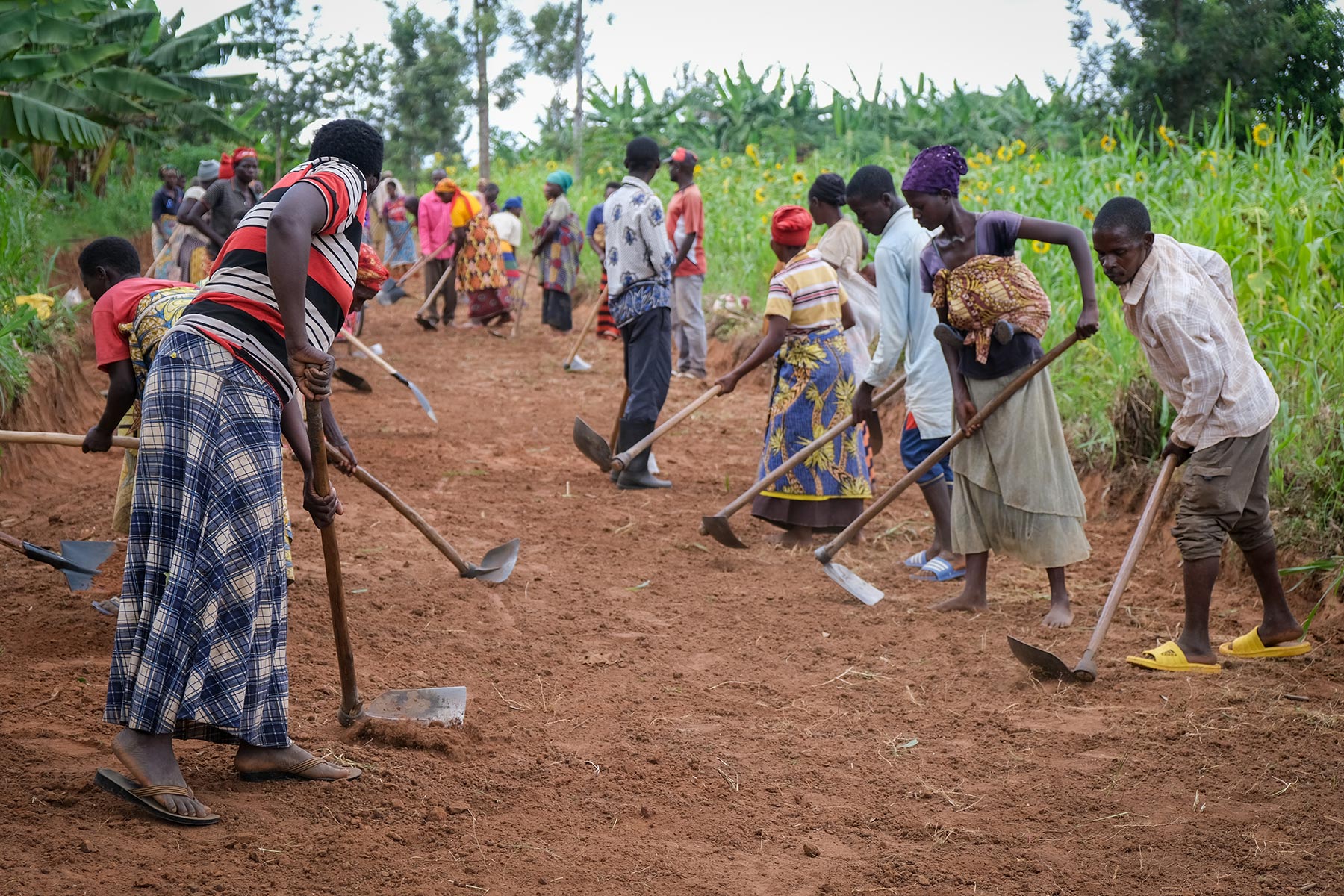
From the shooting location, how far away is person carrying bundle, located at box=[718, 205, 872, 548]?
5.83m

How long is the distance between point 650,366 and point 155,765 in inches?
177

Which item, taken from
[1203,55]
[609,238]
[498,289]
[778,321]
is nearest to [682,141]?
[498,289]

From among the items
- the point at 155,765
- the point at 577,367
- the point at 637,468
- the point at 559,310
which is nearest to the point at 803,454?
the point at 637,468

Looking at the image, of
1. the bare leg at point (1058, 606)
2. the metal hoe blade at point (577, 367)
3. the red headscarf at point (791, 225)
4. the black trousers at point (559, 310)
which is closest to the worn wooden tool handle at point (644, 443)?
the red headscarf at point (791, 225)

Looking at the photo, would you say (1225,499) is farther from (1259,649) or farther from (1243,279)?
(1243,279)

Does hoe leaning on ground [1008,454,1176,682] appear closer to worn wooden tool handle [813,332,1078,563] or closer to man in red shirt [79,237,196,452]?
worn wooden tool handle [813,332,1078,563]

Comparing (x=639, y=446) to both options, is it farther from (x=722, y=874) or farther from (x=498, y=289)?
(x=498, y=289)

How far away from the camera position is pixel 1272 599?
14.0ft

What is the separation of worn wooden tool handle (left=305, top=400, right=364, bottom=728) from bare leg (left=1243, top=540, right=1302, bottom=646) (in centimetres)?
317

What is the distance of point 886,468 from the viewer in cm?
781

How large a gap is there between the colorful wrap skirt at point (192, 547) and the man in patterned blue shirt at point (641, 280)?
418 cm

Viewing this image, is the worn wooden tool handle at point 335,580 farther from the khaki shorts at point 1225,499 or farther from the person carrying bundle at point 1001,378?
the khaki shorts at point 1225,499

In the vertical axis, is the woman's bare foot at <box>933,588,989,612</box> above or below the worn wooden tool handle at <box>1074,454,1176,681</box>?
below

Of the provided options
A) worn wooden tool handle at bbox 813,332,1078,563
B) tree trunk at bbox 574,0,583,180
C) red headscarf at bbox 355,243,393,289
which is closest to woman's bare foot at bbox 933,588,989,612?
worn wooden tool handle at bbox 813,332,1078,563
